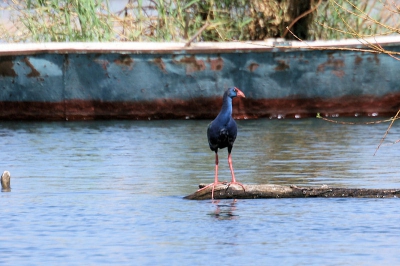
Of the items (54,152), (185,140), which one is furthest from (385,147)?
(54,152)

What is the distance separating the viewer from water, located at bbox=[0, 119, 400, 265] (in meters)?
8.48

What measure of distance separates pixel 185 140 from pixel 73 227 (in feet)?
24.7

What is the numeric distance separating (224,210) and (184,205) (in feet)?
1.68

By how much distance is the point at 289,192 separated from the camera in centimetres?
1047

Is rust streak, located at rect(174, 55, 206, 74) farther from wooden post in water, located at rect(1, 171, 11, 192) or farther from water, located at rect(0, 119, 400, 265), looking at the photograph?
wooden post in water, located at rect(1, 171, 11, 192)

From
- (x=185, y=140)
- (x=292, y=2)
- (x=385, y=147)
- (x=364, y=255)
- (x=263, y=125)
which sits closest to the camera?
(x=364, y=255)

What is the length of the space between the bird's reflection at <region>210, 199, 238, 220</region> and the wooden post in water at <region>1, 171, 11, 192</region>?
246cm

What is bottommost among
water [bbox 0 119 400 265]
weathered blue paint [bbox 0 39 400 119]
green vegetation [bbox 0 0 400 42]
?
water [bbox 0 119 400 265]


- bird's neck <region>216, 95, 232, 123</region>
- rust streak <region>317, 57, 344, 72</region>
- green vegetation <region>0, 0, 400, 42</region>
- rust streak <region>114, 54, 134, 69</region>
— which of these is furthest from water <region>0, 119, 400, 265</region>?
green vegetation <region>0, 0, 400, 42</region>

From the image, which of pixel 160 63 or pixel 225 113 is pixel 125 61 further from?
pixel 225 113

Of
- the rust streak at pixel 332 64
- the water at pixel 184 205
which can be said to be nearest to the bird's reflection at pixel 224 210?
the water at pixel 184 205

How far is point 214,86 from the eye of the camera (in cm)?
2000

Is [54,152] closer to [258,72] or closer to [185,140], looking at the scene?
[185,140]

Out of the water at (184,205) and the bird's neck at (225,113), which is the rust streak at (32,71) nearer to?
the water at (184,205)
